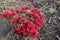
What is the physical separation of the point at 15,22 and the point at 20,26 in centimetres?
15

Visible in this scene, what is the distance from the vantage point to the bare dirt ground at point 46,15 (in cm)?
487

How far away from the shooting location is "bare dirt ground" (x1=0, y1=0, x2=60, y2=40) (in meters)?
4.87

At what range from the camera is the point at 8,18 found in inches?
171

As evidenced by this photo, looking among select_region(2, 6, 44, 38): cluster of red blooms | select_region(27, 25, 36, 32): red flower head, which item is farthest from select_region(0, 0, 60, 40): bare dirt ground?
select_region(27, 25, 36, 32): red flower head

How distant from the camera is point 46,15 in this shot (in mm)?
5809

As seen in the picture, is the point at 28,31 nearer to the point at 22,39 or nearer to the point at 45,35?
the point at 22,39

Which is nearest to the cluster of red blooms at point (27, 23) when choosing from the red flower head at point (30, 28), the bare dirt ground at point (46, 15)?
the red flower head at point (30, 28)

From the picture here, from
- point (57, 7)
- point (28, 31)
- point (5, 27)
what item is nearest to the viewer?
point (28, 31)

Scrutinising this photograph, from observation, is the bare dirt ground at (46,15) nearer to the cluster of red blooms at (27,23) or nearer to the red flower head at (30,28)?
the cluster of red blooms at (27,23)

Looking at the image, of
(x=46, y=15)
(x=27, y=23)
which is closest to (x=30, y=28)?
(x=27, y=23)

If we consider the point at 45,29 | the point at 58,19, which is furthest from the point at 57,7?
the point at 45,29

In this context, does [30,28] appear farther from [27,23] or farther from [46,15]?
[46,15]

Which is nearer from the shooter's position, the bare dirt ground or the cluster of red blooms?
the cluster of red blooms

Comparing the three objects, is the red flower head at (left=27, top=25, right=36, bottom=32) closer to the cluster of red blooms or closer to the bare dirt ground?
the cluster of red blooms
